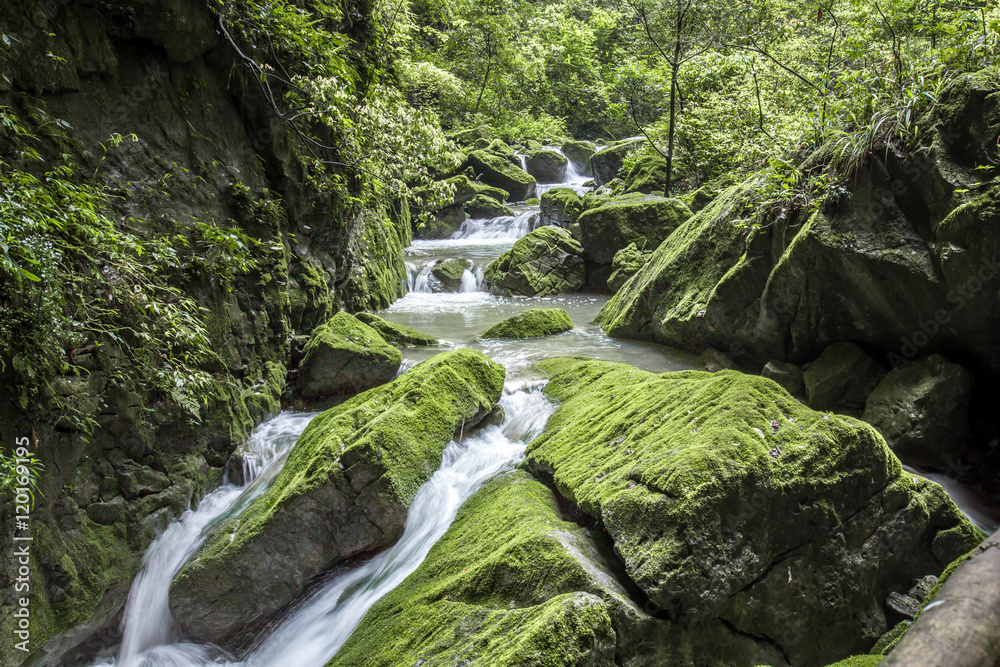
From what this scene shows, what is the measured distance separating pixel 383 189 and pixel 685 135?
32.5ft

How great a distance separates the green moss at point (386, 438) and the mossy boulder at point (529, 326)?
11.5 ft

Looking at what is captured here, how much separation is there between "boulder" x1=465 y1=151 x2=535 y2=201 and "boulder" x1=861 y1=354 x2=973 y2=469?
2117cm

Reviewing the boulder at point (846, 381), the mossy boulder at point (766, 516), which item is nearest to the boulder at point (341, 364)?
the mossy boulder at point (766, 516)

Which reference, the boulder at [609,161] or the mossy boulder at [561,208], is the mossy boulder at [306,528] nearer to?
the mossy boulder at [561,208]

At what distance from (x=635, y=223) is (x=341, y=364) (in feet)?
29.6


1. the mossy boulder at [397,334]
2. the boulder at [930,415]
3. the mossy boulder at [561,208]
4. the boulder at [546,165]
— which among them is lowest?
the boulder at [930,415]

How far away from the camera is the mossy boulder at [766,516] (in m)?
3.03

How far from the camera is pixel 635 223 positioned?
44.1 feet

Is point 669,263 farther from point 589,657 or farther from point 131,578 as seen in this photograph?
point 131,578

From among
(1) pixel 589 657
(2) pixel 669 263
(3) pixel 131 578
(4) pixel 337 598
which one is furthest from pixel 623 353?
(3) pixel 131 578

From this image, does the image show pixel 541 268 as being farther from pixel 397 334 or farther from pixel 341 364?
pixel 341 364

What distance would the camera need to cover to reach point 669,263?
8641mm

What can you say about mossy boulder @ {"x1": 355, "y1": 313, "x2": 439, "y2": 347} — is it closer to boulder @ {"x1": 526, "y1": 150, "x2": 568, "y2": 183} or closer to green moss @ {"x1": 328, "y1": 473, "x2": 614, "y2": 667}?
green moss @ {"x1": 328, "y1": 473, "x2": 614, "y2": 667}

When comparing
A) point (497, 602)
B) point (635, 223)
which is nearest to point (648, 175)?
point (635, 223)
